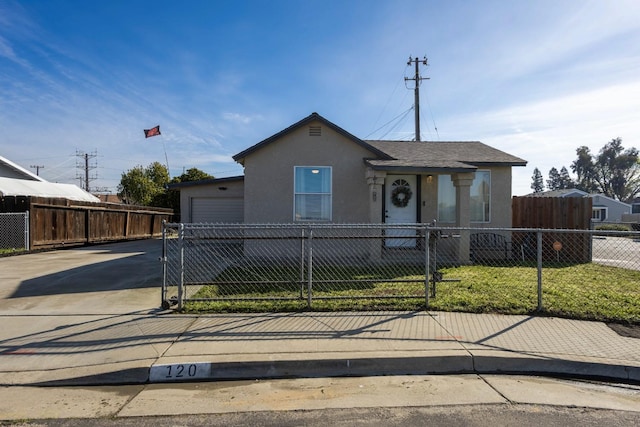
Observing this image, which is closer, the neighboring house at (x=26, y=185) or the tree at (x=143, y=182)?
the neighboring house at (x=26, y=185)

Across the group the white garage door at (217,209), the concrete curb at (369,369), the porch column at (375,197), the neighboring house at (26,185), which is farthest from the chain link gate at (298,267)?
the neighboring house at (26,185)

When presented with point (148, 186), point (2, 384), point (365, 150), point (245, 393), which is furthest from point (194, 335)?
point (148, 186)

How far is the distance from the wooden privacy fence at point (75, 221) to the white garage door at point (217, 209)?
2143 millimetres

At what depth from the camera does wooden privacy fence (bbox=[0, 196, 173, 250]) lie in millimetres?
14242

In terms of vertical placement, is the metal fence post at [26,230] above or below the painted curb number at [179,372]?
above

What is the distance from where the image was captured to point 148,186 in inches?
1630

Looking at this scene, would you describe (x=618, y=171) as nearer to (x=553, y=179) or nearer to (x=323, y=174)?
(x=553, y=179)

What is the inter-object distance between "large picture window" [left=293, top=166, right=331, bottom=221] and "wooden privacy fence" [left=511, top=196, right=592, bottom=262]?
6.44m

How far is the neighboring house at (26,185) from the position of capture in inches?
891

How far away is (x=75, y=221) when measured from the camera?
16.8m

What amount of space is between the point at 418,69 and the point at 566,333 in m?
23.9

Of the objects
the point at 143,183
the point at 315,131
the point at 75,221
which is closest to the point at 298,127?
the point at 315,131

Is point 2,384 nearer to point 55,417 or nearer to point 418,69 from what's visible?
point 55,417

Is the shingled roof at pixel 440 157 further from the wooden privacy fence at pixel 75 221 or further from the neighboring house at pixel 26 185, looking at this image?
the neighboring house at pixel 26 185
